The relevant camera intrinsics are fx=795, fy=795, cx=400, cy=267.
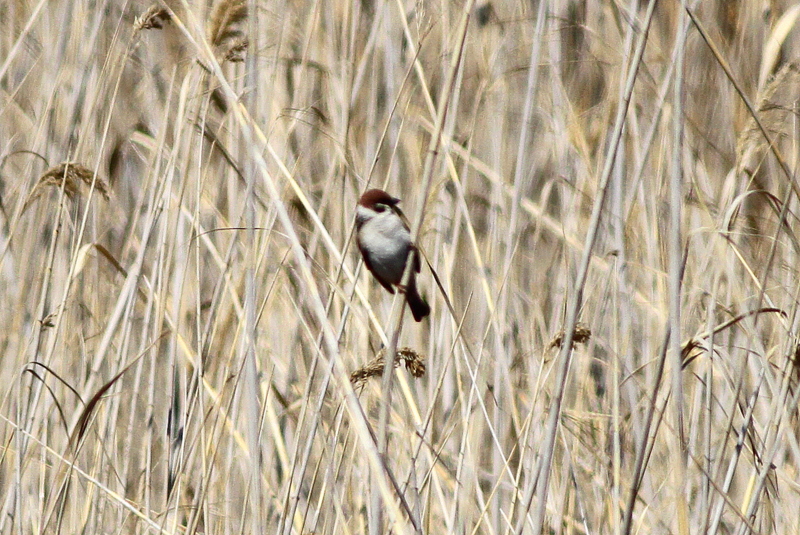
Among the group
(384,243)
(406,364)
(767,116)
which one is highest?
(767,116)

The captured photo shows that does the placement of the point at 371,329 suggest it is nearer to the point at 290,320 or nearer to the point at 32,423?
the point at 290,320

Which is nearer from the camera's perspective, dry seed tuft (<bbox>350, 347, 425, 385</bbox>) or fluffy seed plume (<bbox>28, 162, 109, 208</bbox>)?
dry seed tuft (<bbox>350, 347, 425, 385</bbox>)

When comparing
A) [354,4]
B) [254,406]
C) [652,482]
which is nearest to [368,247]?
[354,4]

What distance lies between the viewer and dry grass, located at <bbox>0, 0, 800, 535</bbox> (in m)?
1.37

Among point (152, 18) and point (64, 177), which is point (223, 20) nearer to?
point (152, 18)

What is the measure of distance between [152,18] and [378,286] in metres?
1.07

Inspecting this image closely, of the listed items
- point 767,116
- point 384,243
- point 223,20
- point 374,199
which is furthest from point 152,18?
point 767,116

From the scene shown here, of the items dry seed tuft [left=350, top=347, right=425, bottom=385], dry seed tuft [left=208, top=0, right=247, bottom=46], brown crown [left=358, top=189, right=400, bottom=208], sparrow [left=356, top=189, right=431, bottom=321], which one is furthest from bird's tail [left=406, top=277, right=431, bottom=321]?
dry seed tuft [left=208, top=0, right=247, bottom=46]

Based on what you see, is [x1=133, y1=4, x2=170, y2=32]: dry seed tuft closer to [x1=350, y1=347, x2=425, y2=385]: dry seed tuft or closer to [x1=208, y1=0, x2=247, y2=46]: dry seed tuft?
[x1=208, y1=0, x2=247, y2=46]: dry seed tuft

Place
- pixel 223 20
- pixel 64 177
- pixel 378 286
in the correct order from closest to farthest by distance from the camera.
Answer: pixel 223 20, pixel 64 177, pixel 378 286

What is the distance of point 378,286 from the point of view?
7.47ft

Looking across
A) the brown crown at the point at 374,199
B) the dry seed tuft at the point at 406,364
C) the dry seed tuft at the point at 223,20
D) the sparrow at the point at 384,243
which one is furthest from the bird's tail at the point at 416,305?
the dry seed tuft at the point at 223,20

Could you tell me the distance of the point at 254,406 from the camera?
49.4 inches

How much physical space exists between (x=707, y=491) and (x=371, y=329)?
3.08 feet
